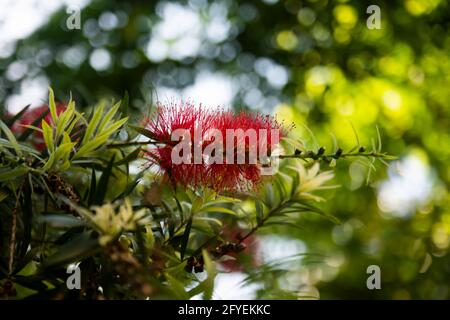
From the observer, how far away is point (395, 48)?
1.58m

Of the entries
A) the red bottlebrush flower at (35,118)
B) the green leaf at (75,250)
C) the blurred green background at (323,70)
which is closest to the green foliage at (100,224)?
the green leaf at (75,250)

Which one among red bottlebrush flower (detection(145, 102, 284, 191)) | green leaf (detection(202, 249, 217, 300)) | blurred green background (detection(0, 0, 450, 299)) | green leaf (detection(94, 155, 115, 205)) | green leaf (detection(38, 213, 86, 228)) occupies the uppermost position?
blurred green background (detection(0, 0, 450, 299))

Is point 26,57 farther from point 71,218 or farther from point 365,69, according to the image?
point 71,218

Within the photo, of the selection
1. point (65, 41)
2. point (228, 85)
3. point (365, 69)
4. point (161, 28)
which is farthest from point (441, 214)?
point (65, 41)

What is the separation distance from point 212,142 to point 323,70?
1.12 metres

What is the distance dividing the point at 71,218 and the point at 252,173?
19cm

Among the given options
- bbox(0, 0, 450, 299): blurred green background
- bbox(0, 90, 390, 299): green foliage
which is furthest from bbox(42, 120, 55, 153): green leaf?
bbox(0, 0, 450, 299): blurred green background

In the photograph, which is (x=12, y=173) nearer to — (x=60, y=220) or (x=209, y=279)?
(x=60, y=220)

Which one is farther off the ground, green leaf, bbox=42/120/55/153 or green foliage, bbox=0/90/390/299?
green leaf, bbox=42/120/55/153

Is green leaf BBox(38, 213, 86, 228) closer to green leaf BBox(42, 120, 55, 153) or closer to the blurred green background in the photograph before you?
green leaf BBox(42, 120, 55, 153)

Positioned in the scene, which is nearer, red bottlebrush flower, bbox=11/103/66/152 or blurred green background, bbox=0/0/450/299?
red bottlebrush flower, bbox=11/103/66/152

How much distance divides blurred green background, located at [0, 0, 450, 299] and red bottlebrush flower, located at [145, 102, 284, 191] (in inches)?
35.9

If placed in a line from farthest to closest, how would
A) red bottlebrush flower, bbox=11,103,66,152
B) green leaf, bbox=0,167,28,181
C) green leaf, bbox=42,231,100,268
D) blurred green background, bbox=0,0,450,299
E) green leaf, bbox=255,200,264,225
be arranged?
blurred green background, bbox=0,0,450,299 → red bottlebrush flower, bbox=11,103,66,152 → green leaf, bbox=255,200,264,225 → green leaf, bbox=0,167,28,181 → green leaf, bbox=42,231,100,268

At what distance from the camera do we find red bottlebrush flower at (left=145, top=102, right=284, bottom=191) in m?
0.56
